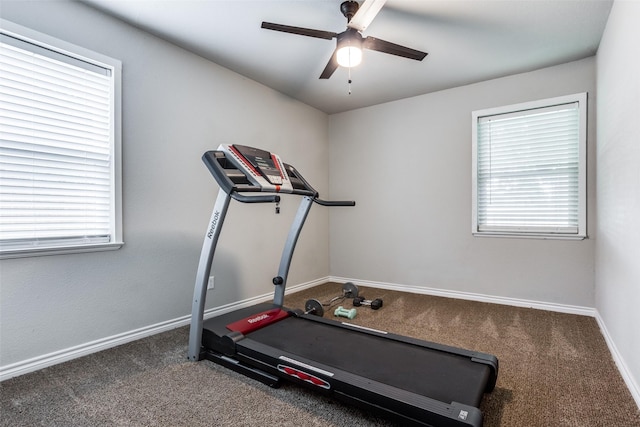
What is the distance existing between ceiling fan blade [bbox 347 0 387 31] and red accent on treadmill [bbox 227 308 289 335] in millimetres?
2143

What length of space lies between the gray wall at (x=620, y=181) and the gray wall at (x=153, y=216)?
3.01m

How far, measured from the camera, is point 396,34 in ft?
8.74

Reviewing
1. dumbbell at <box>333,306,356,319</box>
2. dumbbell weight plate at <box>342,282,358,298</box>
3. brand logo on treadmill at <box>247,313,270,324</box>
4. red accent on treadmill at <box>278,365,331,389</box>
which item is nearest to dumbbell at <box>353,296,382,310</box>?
dumbbell weight plate at <box>342,282,358,298</box>

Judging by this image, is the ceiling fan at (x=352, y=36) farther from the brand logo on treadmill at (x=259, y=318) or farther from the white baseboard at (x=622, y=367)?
A: the white baseboard at (x=622, y=367)

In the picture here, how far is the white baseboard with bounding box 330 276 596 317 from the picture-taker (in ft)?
10.3

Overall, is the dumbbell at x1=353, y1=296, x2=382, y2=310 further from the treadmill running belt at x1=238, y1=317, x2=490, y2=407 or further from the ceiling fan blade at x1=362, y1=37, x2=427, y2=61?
the ceiling fan blade at x1=362, y1=37, x2=427, y2=61

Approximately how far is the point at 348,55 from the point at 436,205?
7.33 feet

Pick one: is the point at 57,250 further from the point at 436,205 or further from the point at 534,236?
the point at 534,236

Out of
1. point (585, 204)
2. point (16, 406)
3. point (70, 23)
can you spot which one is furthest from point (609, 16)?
point (16, 406)

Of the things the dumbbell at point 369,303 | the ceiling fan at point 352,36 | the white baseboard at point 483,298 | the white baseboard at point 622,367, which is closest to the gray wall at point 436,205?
the white baseboard at point 483,298

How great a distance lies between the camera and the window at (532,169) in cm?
316

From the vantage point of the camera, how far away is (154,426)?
153cm

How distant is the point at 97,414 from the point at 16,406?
474mm

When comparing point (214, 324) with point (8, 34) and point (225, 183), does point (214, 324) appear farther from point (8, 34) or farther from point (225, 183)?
point (8, 34)
